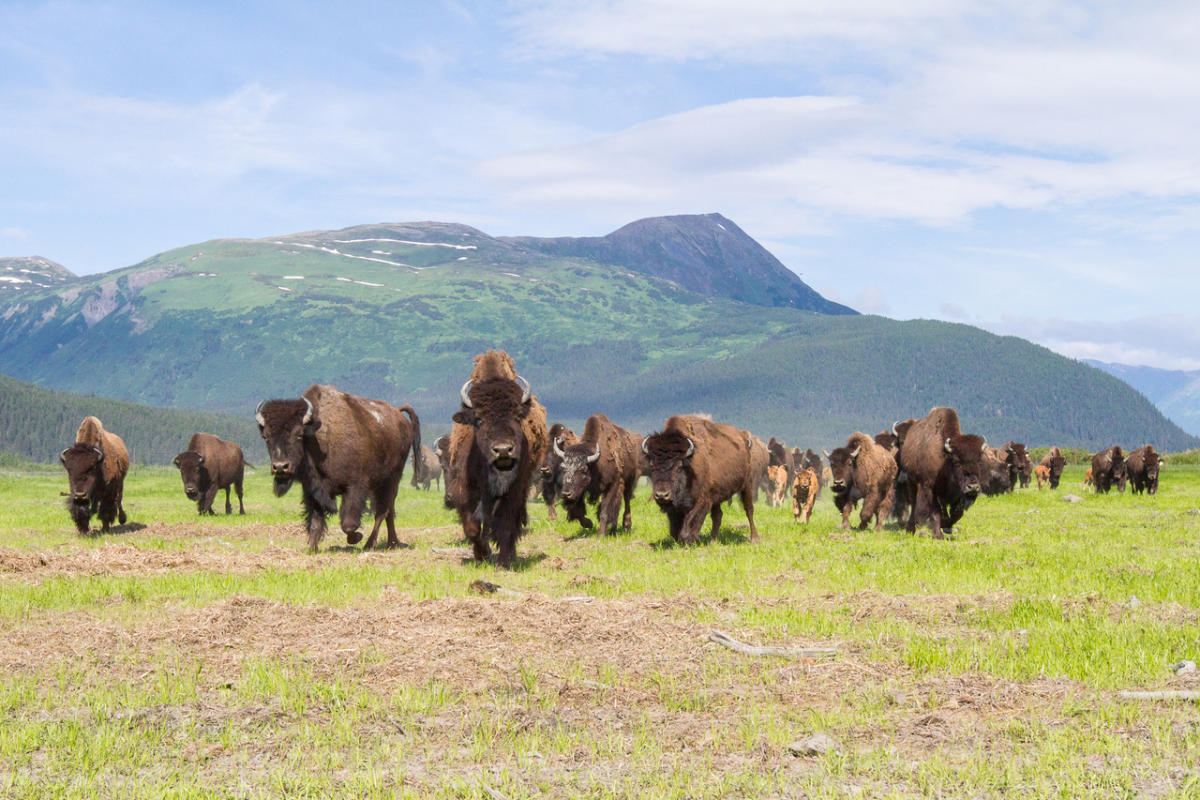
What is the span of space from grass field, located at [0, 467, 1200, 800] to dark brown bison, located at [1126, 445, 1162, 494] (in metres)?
31.1

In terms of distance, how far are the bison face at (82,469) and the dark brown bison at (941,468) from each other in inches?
676

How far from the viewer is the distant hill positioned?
492 ft

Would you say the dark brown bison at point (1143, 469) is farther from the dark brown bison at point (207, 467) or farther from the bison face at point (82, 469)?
the bison face at point (82, 469)

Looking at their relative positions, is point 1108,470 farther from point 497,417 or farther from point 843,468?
point 497,417

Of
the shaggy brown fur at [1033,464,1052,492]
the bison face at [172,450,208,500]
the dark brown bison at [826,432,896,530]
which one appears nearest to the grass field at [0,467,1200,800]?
the dark brown bison at [826,432,896,530]

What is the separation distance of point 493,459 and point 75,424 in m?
173

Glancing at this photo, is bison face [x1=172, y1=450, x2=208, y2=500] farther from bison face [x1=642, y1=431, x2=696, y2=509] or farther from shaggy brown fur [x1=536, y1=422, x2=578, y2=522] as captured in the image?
bison face [x1=642, y1=431, x2=696, y2=509]

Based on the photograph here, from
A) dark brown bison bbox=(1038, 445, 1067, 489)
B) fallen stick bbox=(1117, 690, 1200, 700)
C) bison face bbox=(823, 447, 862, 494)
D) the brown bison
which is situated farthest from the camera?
dark brown bison bbox=(1038, 445, 1067, 489)

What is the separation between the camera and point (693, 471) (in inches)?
741

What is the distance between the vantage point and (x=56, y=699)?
309 inches

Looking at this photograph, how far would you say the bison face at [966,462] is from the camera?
64.8 ft

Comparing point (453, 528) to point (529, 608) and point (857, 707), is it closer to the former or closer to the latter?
point (529, 608)

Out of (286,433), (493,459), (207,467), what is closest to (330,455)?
(286,433)

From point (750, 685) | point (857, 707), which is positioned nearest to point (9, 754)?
point (750, 685)
